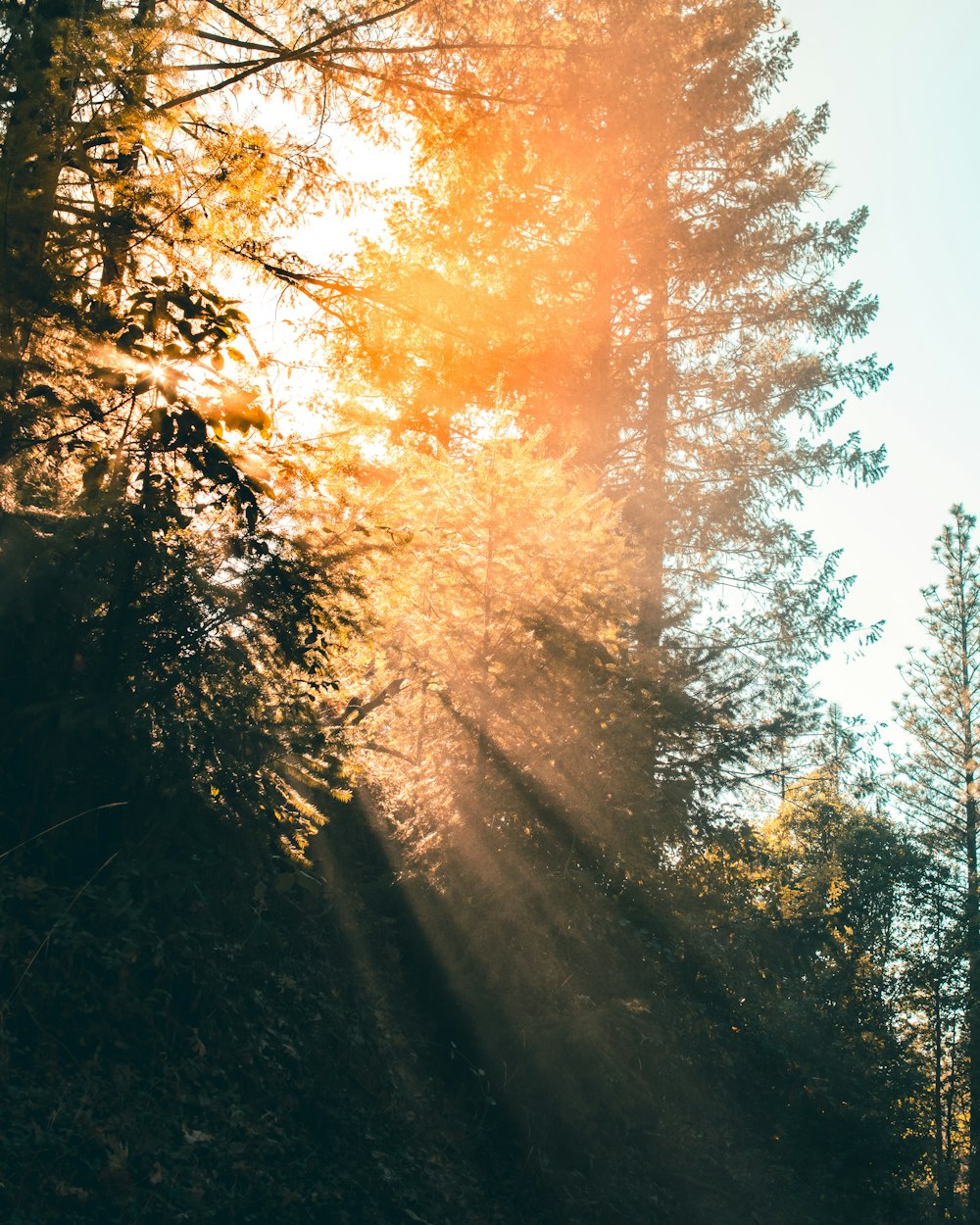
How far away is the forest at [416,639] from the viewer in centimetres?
459

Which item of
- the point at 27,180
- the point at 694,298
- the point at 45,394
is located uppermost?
the point at 694,298

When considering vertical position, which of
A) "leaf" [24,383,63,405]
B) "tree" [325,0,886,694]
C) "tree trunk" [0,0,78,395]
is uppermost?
"tree" [325,0,886,694]

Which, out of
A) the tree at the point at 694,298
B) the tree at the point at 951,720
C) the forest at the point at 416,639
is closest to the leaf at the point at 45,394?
the forest at the point at 416,639

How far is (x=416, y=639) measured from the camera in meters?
7.54

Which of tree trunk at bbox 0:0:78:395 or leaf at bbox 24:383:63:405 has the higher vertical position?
tree trunk at bbox 0:0:78:395

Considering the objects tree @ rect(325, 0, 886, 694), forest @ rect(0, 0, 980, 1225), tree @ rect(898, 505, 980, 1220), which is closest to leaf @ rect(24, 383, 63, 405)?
forest @ rect(0, 0, 980, 1225)

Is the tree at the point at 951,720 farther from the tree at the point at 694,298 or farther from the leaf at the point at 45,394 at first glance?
the leaf at the point at 45,394

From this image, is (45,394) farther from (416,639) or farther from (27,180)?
(416,639)

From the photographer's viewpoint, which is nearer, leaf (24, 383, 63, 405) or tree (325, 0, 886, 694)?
leaf (24, 383, 63, 405)

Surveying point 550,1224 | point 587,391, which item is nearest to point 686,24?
point 587,391

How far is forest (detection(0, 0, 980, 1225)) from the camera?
459 centimetres

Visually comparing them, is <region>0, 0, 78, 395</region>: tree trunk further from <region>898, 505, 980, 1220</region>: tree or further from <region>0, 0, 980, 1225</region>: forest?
<region>898, 505, 980, 1220</region>: tree

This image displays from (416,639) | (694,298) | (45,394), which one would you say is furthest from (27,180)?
(694,298)

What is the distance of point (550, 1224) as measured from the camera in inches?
263
